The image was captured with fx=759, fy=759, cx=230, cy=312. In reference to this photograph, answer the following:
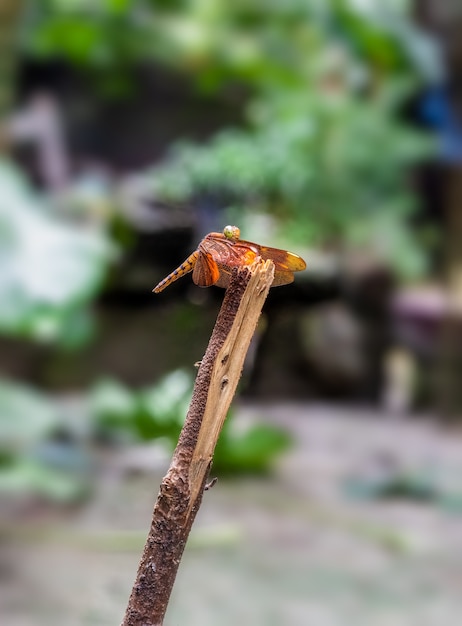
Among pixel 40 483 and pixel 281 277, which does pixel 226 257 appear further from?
pixel 40 483

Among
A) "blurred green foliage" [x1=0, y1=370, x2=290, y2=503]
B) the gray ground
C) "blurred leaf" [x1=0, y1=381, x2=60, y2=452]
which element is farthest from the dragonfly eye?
"blurred leaf" [x1=0, y1=381, x2=60, y2=452]

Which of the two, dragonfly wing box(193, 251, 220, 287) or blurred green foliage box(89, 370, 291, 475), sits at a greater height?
blurred green foliage box(89, 370, 291, 475)

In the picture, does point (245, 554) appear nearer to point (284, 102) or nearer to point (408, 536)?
point (408, 536)

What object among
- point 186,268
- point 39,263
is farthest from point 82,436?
point 186,268

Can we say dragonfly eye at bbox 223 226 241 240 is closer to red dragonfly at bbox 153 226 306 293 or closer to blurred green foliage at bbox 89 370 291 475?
red dragonfly at bbox 153 226 306 293

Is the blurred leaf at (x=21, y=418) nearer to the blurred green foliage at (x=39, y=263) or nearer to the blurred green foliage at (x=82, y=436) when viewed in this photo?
the blurred green foliage at (x=82, y=436)

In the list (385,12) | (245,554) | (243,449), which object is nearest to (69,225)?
(243,449)
